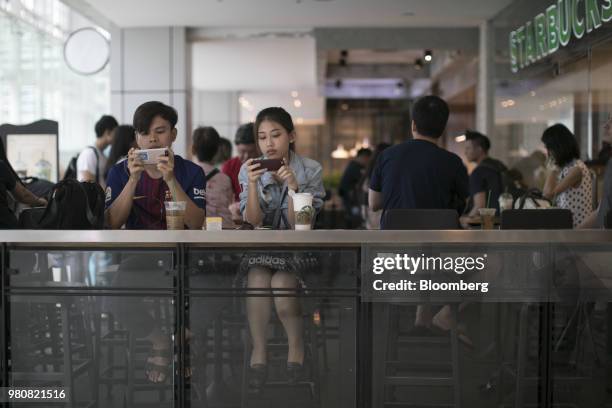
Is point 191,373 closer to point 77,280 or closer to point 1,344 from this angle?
point 77,280

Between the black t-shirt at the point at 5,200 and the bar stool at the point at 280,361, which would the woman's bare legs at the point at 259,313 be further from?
the black t-shirt at the point at 5,200

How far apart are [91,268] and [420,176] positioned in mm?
1737

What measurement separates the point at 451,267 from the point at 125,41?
29.5ft

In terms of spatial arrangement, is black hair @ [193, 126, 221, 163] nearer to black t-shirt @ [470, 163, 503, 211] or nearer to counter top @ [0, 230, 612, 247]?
black t-shirt @ [470, 163, 503, 211]

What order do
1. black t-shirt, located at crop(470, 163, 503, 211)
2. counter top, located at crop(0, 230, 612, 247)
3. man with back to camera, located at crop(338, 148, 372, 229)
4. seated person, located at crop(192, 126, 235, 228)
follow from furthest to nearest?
man with back to camera, located at crop(338, 148, 372, 229)
black t-shirt, located at crop(470, 163, 503, 211)
seated person, located at crop(192, 126, 235, 228)
counter top, located at crop(0, 230, 612, 247)

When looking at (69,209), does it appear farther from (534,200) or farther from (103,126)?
(103,126)

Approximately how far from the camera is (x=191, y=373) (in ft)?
9.13

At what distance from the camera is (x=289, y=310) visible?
9.04 feet

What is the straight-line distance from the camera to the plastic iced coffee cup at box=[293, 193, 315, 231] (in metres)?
2.85

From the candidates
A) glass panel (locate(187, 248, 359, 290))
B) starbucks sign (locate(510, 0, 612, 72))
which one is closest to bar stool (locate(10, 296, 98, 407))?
glass panel (locate(187, 248, 359, 290))

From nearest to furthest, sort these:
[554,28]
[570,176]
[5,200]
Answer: [5,200] < [570,176] < [554,28]

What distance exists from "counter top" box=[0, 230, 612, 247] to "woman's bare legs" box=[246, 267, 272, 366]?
123 mm

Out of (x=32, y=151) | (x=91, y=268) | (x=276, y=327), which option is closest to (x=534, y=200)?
(x=276, y=327)

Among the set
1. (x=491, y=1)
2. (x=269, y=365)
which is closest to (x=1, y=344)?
(x=269, y=365)
